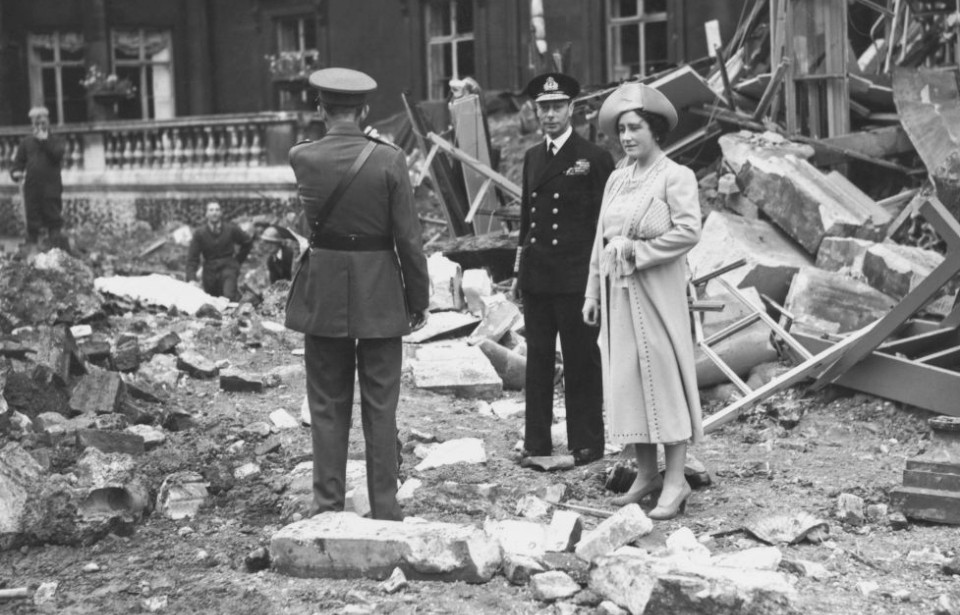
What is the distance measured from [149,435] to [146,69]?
1652 cm

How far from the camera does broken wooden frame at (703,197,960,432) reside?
671 centimetres

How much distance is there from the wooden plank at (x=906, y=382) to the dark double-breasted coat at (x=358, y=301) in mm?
3023

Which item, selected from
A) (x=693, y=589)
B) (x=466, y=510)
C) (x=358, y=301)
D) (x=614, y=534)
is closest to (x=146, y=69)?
(x=466, y=510)

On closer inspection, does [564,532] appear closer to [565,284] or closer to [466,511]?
[466,511]

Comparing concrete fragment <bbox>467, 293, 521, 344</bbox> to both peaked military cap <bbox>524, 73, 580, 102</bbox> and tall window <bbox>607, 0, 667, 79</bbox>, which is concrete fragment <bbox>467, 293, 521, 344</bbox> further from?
tall window <bbox>607, 0, 667, 79</bbox>

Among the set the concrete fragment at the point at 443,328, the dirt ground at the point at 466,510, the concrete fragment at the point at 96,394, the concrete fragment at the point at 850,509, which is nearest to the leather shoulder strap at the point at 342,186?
the dirt ground at the point at 466,510

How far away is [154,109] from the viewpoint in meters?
22.4

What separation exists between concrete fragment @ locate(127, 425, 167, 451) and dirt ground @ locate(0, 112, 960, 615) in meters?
0.15

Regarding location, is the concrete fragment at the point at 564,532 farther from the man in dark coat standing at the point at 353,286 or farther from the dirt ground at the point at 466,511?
the man in dark coat standing at the point at 353,286

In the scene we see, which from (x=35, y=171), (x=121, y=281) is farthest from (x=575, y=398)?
(x=35, y=171)

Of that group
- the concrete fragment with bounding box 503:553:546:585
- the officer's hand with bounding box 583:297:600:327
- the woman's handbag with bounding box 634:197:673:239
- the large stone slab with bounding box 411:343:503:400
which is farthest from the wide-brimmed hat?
the large stone slab with bounding box 411:343:503:400

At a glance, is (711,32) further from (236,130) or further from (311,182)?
(311,182)

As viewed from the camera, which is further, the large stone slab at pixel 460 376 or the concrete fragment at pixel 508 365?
the concrete fragment at pixel 508 365

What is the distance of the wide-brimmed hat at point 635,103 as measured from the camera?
5.57 meters
